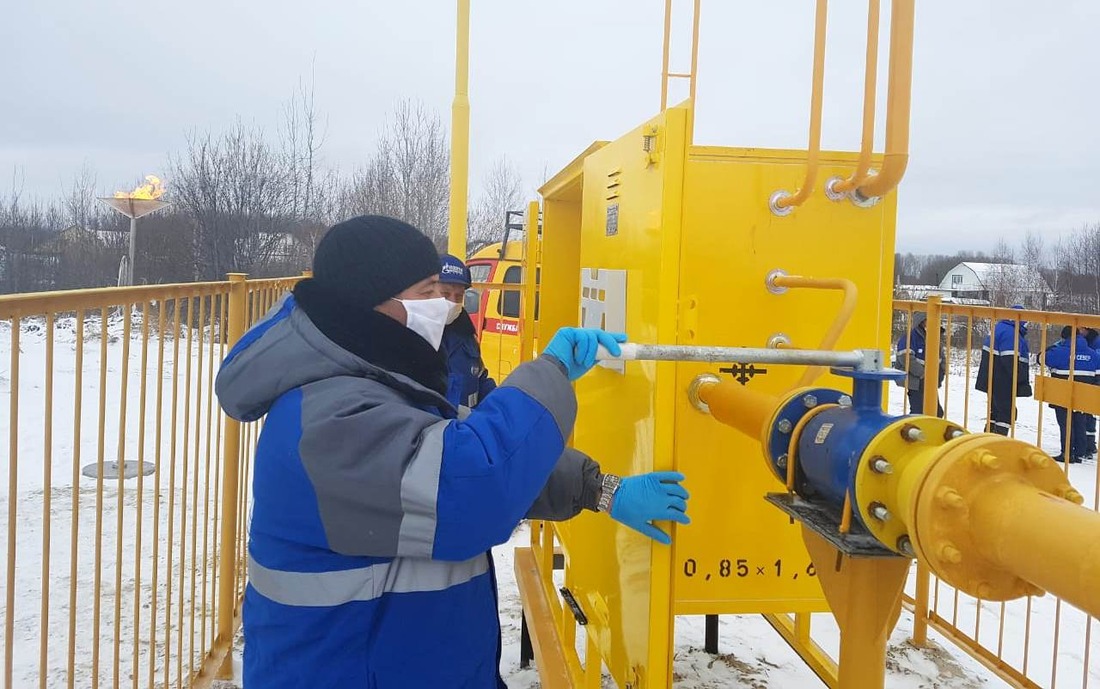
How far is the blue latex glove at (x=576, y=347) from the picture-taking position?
74.1 inches

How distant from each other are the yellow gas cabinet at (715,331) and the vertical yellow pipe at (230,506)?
1819mm

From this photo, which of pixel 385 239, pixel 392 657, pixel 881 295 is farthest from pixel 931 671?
pixel 385 239

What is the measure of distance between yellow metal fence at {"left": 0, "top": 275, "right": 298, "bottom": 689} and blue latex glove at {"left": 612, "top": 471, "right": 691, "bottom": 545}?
1.54 m

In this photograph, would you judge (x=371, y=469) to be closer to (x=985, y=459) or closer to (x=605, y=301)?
(x=985, y=459)

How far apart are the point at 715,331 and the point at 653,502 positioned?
25.7 inches

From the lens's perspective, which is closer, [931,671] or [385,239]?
[385,239]

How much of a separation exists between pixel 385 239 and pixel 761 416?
38.5 inches

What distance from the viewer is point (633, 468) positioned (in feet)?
7.63

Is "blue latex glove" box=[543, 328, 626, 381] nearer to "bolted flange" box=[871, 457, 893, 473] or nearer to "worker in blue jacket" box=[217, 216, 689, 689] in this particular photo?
"worker in blue jacket" box=[217, 216, 689, 689]

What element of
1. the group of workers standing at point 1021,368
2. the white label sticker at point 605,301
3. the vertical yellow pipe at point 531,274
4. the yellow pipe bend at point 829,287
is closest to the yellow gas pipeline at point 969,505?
the yellow pipe bend at point 829,287

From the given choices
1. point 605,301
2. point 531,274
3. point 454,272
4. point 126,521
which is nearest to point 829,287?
point 605,301

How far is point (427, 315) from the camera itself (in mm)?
1878

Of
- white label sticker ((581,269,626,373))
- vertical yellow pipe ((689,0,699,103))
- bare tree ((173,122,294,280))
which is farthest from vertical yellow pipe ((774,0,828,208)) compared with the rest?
bare tree ((173,122,294,280))

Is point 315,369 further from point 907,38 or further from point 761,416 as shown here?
point 907,38
